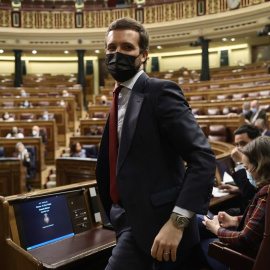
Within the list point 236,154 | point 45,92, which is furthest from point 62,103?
point 236,154

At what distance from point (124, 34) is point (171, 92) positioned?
0.22 metres

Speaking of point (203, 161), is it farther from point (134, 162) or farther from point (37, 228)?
point (37, 228)

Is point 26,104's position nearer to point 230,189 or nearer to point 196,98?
point 196,98

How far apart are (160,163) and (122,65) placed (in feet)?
0.96

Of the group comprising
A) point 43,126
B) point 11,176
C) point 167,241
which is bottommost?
point 11,176

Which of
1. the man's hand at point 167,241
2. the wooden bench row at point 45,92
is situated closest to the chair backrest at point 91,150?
the man's hand at point 167,241

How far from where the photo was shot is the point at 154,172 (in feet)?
2.90

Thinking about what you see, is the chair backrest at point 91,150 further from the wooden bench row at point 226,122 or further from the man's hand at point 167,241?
the man's hand at point 167,241

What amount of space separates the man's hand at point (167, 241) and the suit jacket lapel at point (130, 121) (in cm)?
19

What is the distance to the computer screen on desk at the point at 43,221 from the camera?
1.48m

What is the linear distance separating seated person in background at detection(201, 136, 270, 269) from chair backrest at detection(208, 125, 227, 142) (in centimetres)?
365

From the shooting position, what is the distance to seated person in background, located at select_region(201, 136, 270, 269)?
115 cm

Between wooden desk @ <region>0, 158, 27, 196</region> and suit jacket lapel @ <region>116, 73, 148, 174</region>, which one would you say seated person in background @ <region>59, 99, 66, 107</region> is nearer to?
wooden desk @ <region>0, 158, 27, 196</region>

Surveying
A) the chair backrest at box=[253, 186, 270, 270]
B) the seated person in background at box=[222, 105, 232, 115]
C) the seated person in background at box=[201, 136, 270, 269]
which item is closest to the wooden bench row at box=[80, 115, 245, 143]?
the seated person in background at box=[222, 105, 232, 115]
